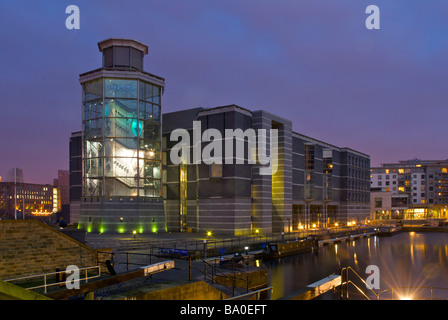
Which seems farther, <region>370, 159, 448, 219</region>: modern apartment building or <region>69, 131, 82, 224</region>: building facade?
<region>370, 159, 448, 219</region>: modern apartment building

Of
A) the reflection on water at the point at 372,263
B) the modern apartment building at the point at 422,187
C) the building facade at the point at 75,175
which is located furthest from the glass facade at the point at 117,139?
the modern apartment building at the point at 422,187

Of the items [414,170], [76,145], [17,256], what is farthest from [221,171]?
[414,170]

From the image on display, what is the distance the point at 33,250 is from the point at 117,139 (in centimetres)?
4945

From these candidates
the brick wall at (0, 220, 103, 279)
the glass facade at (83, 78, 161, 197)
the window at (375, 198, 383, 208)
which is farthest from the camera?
the window at (375, 198, 383, 208)

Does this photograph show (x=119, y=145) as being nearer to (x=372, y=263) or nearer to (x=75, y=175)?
(x=75, y=175)

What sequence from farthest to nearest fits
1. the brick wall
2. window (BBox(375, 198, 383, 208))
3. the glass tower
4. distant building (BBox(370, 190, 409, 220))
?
window (BBox(375, 198, 383, 208)) < distant building (BBox(370, 190, 409, 220)) < the glass tower < the brick wall

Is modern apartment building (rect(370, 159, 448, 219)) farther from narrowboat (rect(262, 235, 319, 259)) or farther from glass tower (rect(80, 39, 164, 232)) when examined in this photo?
glass tower (rect(80, 39, 164, 232))

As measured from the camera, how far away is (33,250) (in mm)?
21078

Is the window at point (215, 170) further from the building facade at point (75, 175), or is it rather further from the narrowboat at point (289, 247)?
the building facade at point (75, 175)

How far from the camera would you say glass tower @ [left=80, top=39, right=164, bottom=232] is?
68000mm

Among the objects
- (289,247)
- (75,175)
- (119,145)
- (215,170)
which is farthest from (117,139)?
(289,247)

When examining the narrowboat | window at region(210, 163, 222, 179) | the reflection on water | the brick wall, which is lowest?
the reflection on water

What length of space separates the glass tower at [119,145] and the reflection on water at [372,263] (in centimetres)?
2718

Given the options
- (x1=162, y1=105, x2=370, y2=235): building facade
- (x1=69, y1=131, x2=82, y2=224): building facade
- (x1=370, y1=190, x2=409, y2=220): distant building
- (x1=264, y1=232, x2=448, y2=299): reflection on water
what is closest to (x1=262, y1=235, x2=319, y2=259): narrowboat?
(x1=264, y1=232, x2=448, y2=299): reflection on water
